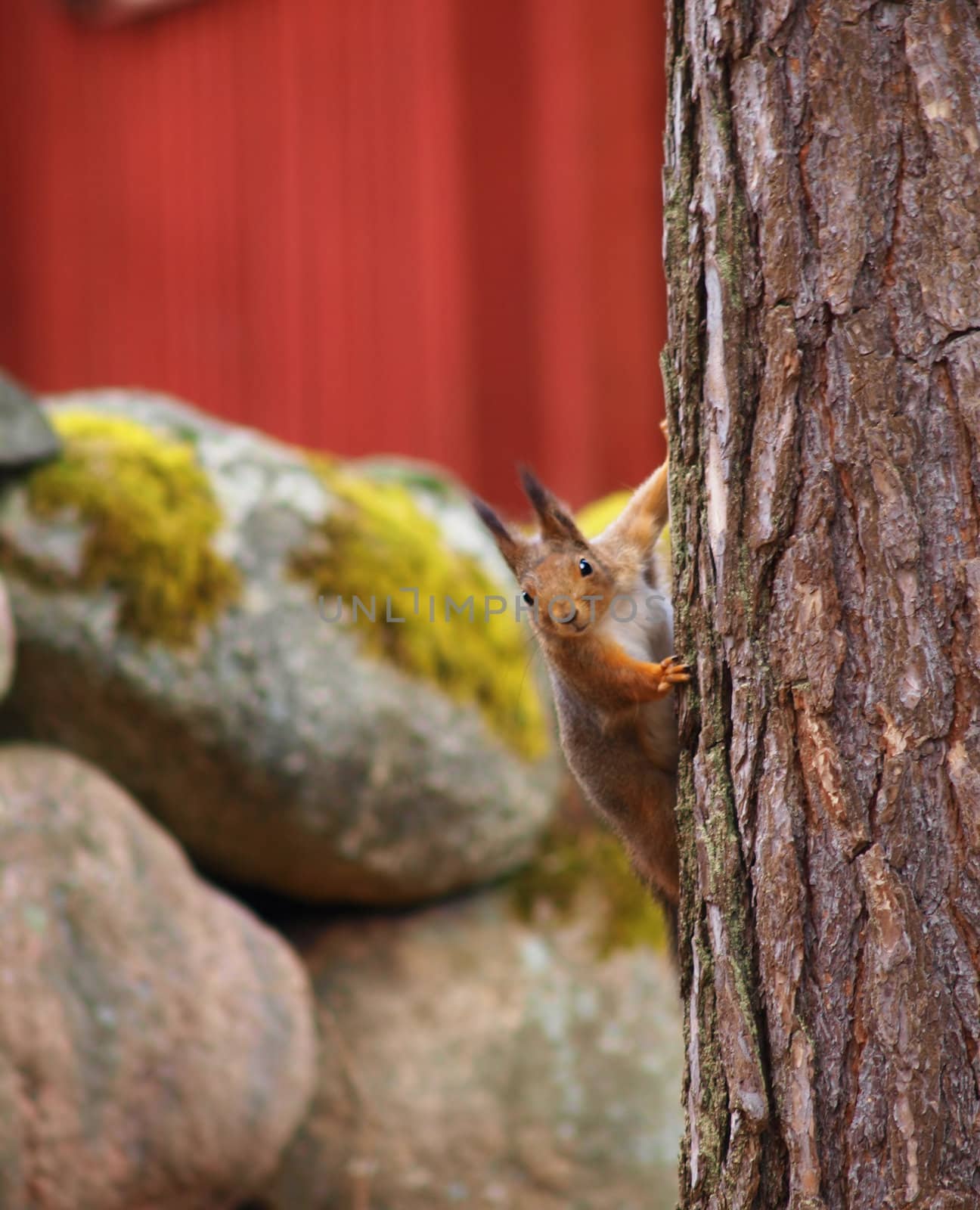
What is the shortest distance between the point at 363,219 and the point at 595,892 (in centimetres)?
321

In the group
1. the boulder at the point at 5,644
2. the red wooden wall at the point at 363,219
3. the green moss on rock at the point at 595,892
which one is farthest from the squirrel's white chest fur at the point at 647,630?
the red wooden wall at the point at 363,219

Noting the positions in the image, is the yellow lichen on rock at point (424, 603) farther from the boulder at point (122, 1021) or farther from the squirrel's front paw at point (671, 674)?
the squirrel's front paw at point (671, 674)

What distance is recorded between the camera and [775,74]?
56.4 inches

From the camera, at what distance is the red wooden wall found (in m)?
5.21

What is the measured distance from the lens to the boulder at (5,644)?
10.6 ft

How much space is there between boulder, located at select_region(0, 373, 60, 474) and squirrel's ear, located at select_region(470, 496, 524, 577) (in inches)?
80.4

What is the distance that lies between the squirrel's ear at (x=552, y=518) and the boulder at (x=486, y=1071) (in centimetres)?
228

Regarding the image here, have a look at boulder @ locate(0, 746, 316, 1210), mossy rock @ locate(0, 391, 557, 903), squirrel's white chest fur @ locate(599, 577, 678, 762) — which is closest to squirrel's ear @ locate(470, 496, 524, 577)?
squirrel's white chest fur @ locate(599, 577, 678, 762)

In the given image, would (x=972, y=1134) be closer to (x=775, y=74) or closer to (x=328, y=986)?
(x=775, y=74)

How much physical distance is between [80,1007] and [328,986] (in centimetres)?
92

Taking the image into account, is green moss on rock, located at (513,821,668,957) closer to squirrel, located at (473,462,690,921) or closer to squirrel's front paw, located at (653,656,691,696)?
squirrel, located at (473,462,690,921)

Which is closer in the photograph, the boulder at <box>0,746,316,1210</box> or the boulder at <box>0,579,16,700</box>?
the boulder at <box>0,746,316,1210</box>

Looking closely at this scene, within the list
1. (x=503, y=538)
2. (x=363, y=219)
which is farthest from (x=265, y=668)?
(x=363, y=219)

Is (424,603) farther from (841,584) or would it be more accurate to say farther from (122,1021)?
(841,584)
